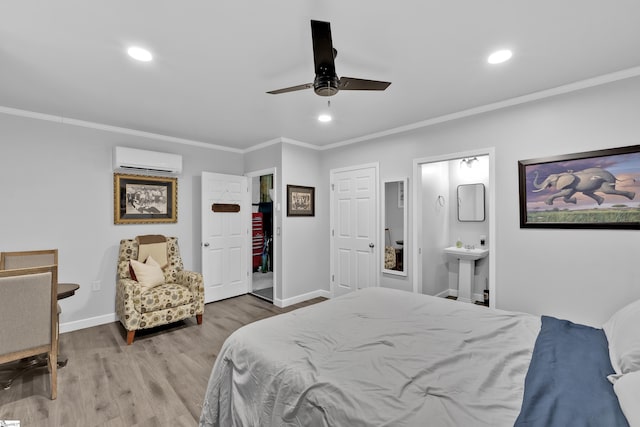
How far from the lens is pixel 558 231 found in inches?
106

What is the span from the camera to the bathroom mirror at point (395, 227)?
3.85 m

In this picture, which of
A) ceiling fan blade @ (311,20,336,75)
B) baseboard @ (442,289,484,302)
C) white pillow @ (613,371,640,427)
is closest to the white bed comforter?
white pillow @ (613,371,640,427)

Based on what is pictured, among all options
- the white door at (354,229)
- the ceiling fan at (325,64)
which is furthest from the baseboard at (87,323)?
the ceiling fan at (325,64)

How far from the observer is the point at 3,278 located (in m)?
1.92

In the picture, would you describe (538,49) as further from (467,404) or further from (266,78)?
(467,404)

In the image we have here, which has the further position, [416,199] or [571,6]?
[416,199]

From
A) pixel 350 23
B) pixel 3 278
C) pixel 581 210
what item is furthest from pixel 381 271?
pixel 3 278

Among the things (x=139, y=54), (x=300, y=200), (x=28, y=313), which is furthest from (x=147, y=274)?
(x=139, y=54)

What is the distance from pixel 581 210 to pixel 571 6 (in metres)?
1.73

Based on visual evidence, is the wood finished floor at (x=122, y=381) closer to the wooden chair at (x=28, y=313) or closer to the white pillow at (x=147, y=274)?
the wooden chair at (x=28, y=313)

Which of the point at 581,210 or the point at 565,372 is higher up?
the point at 581,210

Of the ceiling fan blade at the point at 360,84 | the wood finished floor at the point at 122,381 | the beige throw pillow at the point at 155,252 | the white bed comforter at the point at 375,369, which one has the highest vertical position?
the ceiling fan blade at the point at 360,84

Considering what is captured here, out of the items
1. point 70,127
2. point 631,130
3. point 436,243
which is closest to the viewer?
point 631,130

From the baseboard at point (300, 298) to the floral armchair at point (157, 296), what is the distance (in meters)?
1.13
